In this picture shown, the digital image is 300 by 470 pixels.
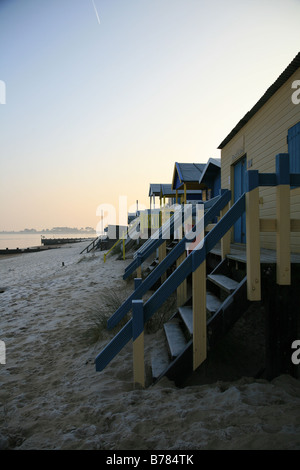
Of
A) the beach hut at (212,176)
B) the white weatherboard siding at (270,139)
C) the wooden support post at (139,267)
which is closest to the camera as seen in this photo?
the white weatherboard siding at (270,139)

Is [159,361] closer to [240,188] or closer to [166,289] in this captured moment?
[166,289]

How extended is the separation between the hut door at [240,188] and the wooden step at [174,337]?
15.4ft

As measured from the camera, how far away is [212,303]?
3.31m

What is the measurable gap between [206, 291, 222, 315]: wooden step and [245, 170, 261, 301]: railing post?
0.46m

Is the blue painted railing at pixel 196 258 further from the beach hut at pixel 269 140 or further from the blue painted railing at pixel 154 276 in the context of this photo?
the beach hut at pixel 269 140

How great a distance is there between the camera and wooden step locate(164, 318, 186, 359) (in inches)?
113

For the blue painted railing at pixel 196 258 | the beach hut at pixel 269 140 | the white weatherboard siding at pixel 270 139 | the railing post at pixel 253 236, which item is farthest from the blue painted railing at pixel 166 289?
the white weatherboard siding at pixel 270 139

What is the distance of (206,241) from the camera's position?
9.00 feet

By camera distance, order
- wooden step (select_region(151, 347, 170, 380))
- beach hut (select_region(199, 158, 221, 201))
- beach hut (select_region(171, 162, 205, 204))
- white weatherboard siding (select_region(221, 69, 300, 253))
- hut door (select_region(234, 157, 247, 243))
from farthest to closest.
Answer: beach hut (select_region(171, 162, 205, 204)) → beach hut (select_region(199, 158, 221, 201)) → hut door (select_region(234, 157, 247, 243)) → white weatherboard siding (select_region(221, 69, 300, 253)) → wooden step (select_region(151, 347, 170, 380))

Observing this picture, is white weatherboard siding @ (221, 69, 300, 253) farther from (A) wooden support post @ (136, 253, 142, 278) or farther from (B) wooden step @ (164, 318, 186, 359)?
(A) wooden support post @ (136, 253, 142, 278)

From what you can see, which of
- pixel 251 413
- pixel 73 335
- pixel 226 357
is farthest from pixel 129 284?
pixel 251 413

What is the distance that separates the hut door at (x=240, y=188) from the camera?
7.75 metres

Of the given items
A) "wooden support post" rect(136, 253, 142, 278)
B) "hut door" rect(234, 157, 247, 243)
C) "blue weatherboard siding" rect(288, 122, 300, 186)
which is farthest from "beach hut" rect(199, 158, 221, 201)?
"wooden support post" rect(136, 253, 142, 278)
